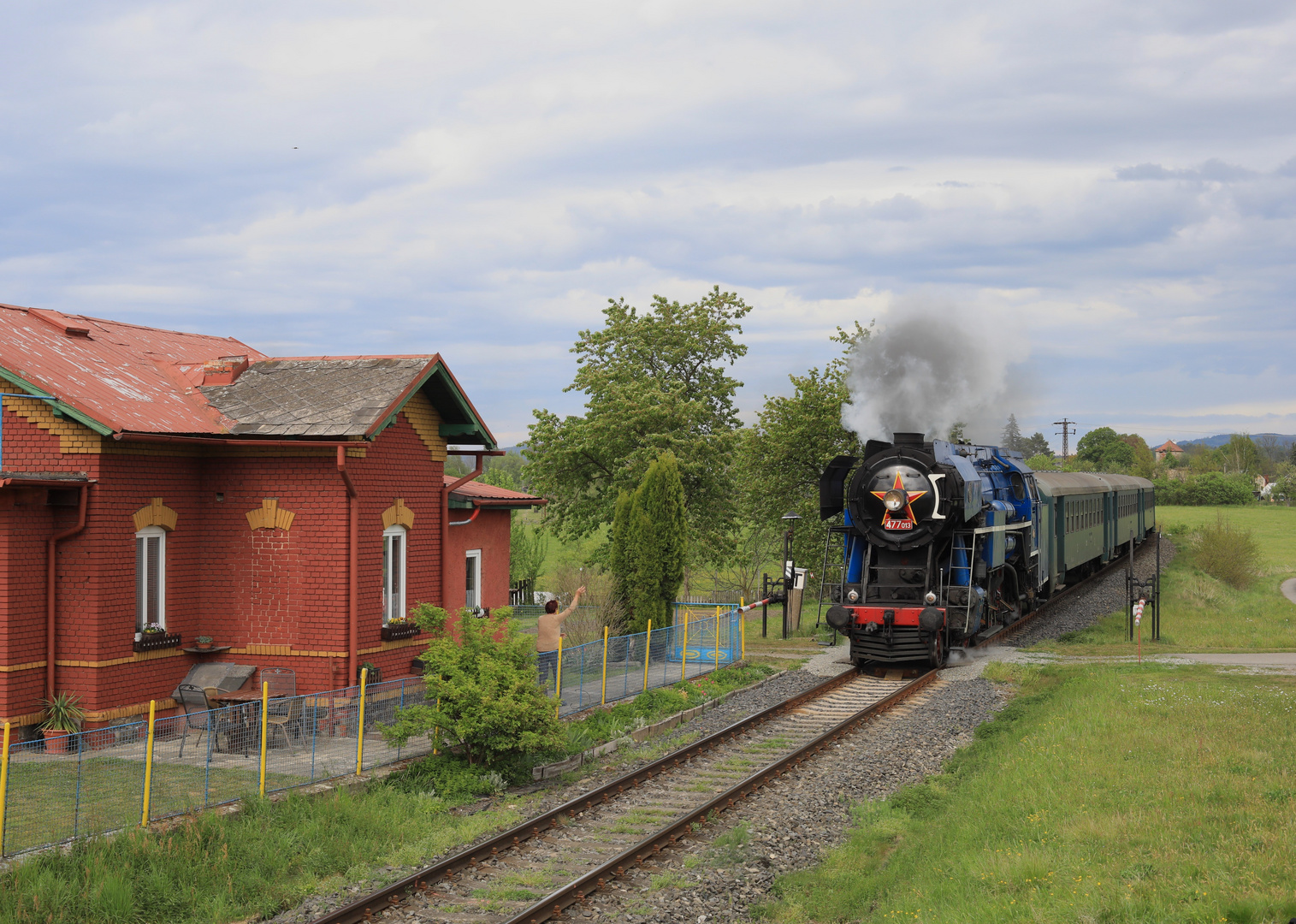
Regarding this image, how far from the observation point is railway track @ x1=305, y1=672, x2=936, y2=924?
27.0 ft

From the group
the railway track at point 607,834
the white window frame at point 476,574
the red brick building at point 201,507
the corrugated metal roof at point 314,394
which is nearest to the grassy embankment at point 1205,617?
the railway track at point 607,834

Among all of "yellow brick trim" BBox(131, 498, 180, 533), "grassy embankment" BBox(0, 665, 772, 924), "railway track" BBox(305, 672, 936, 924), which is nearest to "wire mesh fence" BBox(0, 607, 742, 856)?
"grassy embankment" BBox(0, 665, 772, 924)

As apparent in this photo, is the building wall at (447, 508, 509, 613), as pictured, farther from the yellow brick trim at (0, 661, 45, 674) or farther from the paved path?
the paved path

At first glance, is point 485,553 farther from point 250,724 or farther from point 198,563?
point 250,724

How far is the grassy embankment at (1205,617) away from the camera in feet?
70.7

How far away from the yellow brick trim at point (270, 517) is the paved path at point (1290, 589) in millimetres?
35219

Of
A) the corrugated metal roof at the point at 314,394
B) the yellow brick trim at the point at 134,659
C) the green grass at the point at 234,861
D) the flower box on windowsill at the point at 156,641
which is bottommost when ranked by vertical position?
the green grass at the point at 234,861

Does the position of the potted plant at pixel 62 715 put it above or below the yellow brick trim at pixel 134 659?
below

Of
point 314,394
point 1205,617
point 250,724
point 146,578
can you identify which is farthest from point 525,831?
point 1205,617

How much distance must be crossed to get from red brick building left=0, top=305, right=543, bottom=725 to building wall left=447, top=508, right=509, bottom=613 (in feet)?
3.44

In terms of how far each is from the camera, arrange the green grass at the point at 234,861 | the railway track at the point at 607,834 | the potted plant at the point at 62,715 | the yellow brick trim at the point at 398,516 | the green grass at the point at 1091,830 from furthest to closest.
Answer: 1. the yellow brick trim at the point at 398,516
2. the potted plant at the point at 62,715
3. the railway track at the point at 607,834
4. the green grass at the point at 234,861
5. the green grass at the point at 1091,830

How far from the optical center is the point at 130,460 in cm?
1278

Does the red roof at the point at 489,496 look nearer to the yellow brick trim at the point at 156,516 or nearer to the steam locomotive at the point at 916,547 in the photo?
the yellow brick trim at the point at 156,516

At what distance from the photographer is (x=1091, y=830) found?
8578 mm
